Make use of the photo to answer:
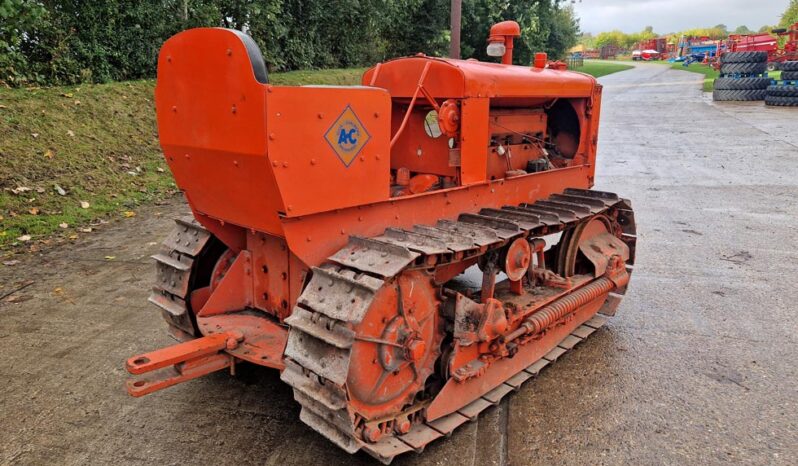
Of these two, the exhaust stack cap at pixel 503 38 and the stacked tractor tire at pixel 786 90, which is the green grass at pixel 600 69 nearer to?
the stacked tractor tire at pixel 786 90

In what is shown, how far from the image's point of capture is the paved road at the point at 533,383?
3.62 m

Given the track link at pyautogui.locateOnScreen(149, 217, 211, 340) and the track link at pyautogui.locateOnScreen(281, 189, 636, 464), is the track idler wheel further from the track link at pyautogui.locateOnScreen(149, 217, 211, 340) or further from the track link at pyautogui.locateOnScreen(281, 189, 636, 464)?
the track link at pyautogui.locateOnScreen(149, 217, 211, 340)

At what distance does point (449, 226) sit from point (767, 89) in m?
25.1

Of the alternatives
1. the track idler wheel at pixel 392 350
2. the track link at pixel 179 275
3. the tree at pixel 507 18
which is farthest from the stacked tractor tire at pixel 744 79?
the track link at pixel 179 275

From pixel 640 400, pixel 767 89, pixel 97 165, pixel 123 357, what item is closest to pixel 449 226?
pixel 640 400

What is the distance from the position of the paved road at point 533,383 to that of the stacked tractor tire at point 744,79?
63.7 ft

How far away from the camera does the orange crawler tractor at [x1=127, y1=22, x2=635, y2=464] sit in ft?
10.4

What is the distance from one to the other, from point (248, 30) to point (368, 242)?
13349 millimetres

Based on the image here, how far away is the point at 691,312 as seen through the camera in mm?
5633

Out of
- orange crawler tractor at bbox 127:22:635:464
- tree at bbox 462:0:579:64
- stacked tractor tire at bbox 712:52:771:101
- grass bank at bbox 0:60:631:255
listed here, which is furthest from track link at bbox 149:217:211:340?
stacked tractor tire at bbox 712:52:771:101

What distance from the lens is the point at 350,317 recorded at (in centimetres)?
307

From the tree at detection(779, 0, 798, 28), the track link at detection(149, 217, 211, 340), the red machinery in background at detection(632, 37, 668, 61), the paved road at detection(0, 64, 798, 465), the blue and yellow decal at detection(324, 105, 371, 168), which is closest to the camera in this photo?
the blue and yellow decal at detection(324, 105, 371, 168)

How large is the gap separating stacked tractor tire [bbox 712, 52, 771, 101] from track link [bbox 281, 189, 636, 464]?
2490 cm

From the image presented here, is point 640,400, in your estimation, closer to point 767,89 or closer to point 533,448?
point 533,448
